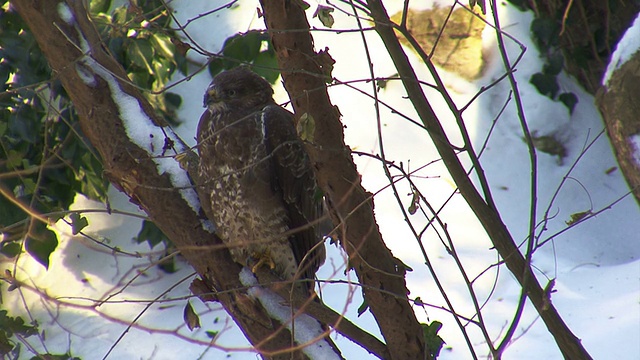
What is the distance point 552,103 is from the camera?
5.53 meters

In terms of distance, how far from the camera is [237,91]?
3.30 meters

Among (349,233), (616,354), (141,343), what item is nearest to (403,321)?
(349,233)

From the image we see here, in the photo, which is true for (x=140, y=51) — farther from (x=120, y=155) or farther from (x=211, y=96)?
(x=120, y=155)

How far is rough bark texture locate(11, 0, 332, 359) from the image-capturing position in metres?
2.80

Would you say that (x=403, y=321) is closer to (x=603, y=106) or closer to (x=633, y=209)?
(x=603, y=106)

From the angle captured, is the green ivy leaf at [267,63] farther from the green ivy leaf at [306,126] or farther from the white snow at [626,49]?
the white snow at [626,49]

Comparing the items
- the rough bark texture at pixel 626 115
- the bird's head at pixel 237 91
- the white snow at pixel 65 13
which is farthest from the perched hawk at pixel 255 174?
the rough bark texture at pixel 626 115

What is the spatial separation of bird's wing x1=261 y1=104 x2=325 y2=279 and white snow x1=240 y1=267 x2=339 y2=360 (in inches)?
12.2

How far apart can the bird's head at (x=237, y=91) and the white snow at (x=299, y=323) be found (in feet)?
2.86

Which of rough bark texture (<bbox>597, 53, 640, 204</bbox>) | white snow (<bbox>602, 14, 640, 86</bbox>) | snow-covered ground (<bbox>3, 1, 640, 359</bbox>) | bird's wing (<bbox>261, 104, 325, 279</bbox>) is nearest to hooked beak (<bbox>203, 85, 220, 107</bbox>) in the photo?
bird's wing (<bbox>261, 104, 325, 279</bbox>)

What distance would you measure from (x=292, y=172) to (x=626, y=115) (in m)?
2.38

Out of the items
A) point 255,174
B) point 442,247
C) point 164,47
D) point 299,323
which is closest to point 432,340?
point 299,323

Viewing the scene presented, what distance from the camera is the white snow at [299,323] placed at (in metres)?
2.71

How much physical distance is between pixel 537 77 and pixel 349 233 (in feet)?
11.5
